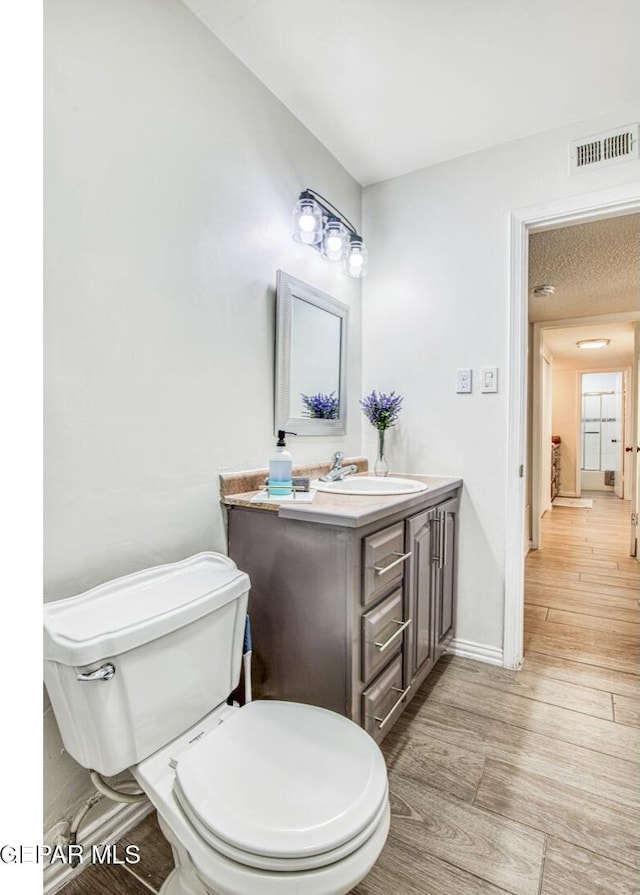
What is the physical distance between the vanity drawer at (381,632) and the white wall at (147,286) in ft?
1.86

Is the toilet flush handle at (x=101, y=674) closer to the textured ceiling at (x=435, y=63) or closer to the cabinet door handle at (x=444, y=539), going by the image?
the cabinet door handle at (x=444, y=539)

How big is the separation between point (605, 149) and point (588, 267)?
1.49 metres

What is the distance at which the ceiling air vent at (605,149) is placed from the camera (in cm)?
180

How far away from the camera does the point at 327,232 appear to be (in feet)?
6.59

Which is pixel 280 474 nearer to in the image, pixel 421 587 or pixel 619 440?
pixel 421 587

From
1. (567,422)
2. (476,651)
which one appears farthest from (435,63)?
(567,422)

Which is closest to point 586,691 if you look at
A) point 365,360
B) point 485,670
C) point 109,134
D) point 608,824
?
point 485,670

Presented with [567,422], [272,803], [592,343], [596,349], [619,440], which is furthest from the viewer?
[619,440]

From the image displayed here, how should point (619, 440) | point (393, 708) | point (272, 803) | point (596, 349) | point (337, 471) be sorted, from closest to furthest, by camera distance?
point (272, 803), point (393, 708), point (337, 471), point (596, 349), point (619, 440)

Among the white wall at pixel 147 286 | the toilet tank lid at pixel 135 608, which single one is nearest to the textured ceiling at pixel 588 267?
the white wall at pixel 147 286

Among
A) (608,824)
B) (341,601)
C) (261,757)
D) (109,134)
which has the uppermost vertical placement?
(109,134)

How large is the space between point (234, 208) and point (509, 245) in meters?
1.25

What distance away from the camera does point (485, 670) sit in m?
2.04

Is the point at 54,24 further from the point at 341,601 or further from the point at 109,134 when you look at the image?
the point at 341,601
